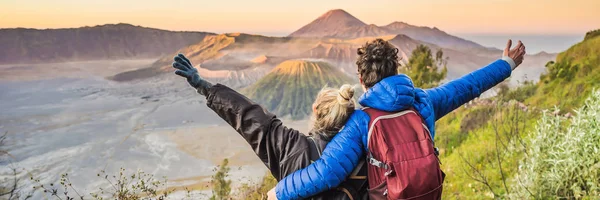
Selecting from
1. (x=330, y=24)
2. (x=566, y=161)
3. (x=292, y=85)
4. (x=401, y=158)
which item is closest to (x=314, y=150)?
(x=401, y=158)

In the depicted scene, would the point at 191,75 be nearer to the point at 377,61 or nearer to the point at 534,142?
the point at 377,61

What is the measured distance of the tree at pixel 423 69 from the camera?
30.0 feet

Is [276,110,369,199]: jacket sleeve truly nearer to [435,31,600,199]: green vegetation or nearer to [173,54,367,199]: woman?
[173,54,367,199]: woman

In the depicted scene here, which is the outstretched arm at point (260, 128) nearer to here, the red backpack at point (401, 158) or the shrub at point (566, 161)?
the red backpack at point (401, 158)

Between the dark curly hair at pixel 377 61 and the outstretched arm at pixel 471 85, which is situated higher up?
the dark curly hair at pixel 377 61

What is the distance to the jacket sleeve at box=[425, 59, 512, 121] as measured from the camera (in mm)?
1879

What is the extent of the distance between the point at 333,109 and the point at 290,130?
0.52ft

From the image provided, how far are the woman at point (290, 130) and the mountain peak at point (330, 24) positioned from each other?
2408 centimetres

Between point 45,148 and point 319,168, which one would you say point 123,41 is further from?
point 319,168

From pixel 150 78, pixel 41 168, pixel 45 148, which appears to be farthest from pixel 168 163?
pixel 150 78

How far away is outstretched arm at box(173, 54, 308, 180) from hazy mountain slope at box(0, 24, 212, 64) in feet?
95.5

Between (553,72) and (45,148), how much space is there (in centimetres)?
2259

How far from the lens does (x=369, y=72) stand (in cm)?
155

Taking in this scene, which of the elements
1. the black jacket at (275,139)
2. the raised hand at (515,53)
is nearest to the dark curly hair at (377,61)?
the black jacket at (275,139)
